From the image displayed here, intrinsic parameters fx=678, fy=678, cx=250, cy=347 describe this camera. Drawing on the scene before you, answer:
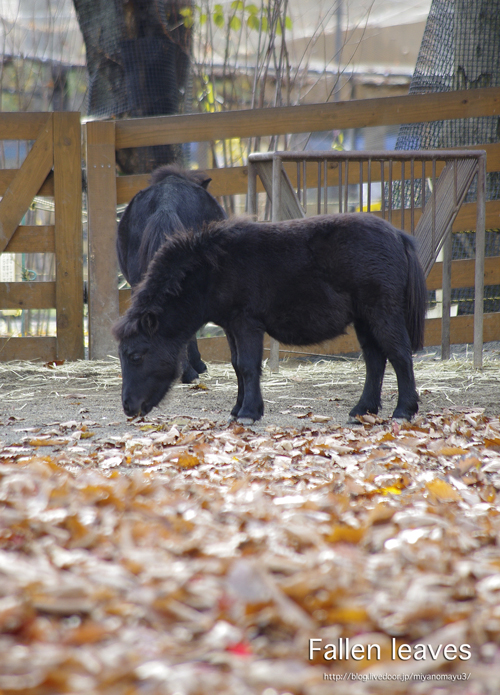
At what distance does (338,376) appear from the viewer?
5.96 meters

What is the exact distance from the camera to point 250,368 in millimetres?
4133

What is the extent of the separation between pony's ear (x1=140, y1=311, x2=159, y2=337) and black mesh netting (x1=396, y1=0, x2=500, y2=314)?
4.33m

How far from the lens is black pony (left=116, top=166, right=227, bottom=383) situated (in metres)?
5.11

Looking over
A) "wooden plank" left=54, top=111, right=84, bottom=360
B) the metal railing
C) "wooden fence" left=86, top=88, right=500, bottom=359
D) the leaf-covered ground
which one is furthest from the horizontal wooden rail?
the leaf-covered ground

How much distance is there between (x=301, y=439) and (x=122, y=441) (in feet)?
3.01

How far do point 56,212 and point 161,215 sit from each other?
1.82 metres

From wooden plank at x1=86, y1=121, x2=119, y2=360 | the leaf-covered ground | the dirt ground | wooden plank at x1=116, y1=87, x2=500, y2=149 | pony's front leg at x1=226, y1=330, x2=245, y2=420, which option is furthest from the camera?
wooden plank at x1=86, y1=121, x2=119, y2=360

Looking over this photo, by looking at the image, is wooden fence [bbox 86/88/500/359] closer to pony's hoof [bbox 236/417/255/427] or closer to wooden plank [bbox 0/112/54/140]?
wooden plank [bbox 0/112/54/140]

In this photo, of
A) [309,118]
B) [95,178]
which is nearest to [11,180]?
[95,178]

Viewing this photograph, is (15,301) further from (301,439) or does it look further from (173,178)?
(301,439)

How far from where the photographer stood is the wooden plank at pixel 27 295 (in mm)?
6496

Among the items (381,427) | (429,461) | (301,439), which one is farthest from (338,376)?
(429,461)

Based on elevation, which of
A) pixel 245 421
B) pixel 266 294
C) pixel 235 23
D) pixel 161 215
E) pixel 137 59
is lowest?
pixel 245 421

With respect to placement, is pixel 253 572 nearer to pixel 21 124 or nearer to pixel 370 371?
pixel 370 371
